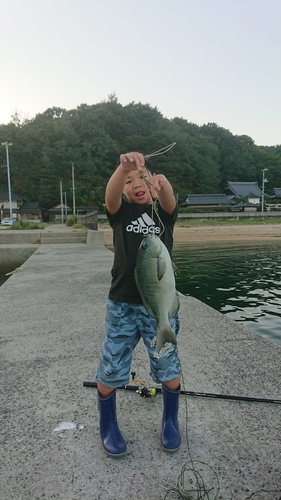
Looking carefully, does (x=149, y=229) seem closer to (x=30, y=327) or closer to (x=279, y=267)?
(x=30, y=327)

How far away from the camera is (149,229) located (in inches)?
82.7

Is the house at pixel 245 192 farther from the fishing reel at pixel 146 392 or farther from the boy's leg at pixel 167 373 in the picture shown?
the boy's leg at pixel 167 373

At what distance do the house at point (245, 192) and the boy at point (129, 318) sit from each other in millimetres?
64850

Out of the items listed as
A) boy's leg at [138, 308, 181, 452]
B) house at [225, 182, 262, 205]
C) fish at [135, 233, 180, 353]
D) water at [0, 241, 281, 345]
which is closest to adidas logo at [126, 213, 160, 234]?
fish at [135, 233, 180, 353]

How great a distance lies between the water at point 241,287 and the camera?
7.01 m

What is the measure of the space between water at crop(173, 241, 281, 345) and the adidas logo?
457cm

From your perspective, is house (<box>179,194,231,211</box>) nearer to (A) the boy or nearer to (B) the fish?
(A) the boy

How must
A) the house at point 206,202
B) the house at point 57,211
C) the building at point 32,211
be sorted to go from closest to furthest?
the building at point 32,211, the house at point 57,211, the house at point 206,202

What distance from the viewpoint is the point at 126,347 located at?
A: 2.03 metres

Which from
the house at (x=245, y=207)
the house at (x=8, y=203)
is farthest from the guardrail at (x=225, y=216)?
the house at (x=8, y=203)

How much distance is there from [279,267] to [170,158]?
64.7 metres

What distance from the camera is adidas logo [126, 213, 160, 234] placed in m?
2.10

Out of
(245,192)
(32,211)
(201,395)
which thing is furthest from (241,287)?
(245,192)

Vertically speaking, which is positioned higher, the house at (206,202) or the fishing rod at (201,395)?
the house at (206,202)
